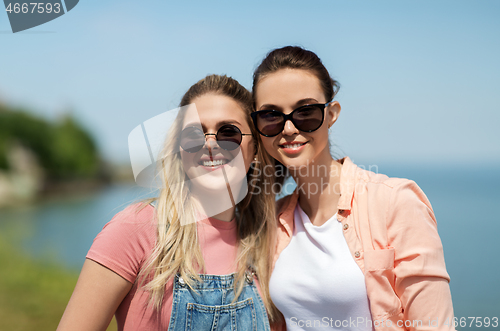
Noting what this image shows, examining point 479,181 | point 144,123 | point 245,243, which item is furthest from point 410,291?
point 479,181

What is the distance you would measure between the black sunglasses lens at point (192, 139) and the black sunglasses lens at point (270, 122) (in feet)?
1.47

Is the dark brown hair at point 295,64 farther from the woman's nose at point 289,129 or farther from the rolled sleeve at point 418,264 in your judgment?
the rolled sleeve at point 418,264

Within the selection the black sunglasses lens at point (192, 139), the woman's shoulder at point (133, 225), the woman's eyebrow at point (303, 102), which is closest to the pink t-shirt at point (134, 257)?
the woman's shoulder at point (133, 225)

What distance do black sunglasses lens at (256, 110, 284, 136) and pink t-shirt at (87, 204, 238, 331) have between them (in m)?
0.96

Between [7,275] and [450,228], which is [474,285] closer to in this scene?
[450,228]

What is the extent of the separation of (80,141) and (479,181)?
32769mm

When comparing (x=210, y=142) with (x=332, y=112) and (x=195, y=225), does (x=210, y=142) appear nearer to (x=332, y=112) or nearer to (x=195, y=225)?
(x=195, y=225)

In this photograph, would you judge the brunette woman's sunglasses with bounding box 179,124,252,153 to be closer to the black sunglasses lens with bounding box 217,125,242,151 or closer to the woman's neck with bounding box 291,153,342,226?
the black sunglasses lens with bounding box 217,125,242,151

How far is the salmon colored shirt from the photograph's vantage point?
2.05 m

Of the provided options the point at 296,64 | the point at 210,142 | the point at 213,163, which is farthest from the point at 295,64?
the point at 213,163

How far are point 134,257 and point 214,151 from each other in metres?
0.92

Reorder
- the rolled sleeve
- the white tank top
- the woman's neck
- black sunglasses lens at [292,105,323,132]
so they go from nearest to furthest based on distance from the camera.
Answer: the rolled sleeve, the white tank top, black sunglasses lens at [292,105,323,132], the woman's neck

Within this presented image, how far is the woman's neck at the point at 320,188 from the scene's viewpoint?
2.55 m

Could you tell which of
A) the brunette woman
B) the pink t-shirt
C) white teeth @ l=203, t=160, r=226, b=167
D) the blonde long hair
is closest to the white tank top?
the brunette woman
